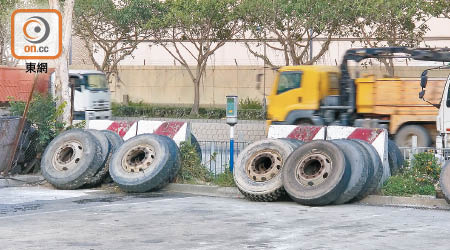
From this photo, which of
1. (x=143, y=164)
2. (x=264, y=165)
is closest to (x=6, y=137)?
(x=143, y=164)

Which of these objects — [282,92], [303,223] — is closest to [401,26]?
[282,92]

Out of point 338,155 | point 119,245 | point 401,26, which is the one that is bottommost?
point 119,245

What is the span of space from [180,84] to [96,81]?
14.6 metres

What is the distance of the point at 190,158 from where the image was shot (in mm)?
18375

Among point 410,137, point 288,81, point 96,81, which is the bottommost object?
point 410,137

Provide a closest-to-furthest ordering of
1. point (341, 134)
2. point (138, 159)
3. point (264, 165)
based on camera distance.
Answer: point (264, 165) → point (341, 134) → point (138, 159)

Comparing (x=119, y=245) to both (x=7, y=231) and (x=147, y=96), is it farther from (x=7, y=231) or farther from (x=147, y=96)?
(x=147, y=96)

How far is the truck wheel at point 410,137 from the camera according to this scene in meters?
25.6

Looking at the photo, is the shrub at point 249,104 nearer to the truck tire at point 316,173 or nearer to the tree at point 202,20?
the tree at point 202,20

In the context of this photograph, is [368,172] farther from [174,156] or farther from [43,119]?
[43,119]

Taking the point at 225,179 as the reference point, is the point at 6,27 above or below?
above

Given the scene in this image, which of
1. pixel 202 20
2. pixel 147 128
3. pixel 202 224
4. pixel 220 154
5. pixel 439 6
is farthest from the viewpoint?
pixel 202 20

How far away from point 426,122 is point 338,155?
425 inches

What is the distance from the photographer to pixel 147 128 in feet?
63.5
